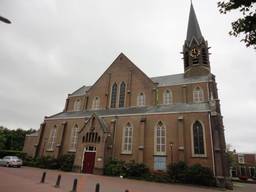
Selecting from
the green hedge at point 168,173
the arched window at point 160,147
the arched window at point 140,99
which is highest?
the arched window at point 140,99

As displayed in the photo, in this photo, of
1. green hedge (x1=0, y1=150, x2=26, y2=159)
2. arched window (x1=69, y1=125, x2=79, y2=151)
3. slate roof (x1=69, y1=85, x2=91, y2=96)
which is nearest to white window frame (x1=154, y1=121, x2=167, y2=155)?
arched window (x1=69, y1=125, x2=79, y2=151)

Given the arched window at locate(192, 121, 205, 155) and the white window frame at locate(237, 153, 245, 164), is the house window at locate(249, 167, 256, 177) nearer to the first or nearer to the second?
the white window frame at locate(237, 153, 245, 164)

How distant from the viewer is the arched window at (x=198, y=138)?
20.7m

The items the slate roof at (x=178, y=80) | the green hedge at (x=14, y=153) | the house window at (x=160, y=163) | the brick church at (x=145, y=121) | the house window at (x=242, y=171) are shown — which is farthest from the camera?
the house window at (x=242, y=171)

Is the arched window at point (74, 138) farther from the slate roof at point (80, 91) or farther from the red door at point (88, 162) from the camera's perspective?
the slate roof at point (80, 91)

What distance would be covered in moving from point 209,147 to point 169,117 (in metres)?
5.57

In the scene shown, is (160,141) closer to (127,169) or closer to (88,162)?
(127,169)

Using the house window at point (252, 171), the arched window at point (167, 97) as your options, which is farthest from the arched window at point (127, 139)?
the house window at point (252, 171)

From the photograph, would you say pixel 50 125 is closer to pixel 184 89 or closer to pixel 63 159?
pixel 63 159

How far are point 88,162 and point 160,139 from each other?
9730 mm

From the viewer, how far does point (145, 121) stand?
24.4 meters

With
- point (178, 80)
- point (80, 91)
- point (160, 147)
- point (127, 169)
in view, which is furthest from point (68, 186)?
point (80, 91)

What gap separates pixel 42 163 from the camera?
91.0 ft

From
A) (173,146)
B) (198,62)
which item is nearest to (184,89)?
(198,62)
